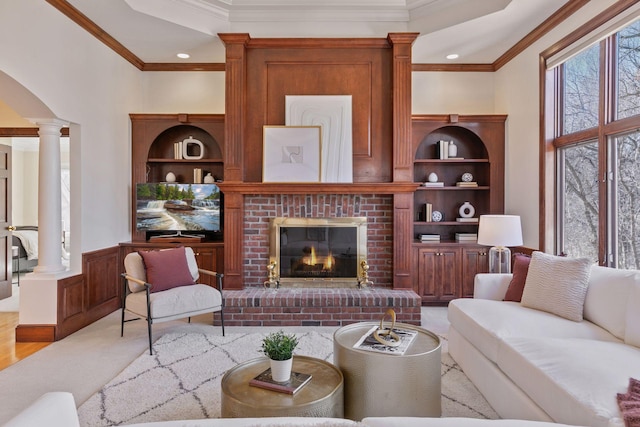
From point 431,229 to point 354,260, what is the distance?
1.32 m

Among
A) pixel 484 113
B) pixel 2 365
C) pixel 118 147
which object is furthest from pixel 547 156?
pixel 2 365

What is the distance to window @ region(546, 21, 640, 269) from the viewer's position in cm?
307

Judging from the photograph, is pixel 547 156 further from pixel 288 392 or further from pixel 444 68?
pixel 288 392

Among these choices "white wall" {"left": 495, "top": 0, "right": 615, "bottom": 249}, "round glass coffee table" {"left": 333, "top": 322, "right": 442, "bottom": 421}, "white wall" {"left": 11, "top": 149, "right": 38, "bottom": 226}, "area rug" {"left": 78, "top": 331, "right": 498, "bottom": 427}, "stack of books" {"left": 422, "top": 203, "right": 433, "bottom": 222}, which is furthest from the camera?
"white wall" {"left": 11, "top": 149, "right": 38, "bottom": 226}

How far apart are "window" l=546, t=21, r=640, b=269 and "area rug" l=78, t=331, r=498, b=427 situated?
174 cm

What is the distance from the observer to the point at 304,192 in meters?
4.32

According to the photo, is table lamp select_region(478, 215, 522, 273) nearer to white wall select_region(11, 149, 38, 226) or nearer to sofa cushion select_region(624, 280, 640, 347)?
sofa cushion select_region(624, 280, 640, 347)

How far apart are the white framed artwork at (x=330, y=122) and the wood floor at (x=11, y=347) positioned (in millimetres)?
3177

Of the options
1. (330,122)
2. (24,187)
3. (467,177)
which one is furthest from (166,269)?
(24,187)

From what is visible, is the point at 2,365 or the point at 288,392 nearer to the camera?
the point at 288,392

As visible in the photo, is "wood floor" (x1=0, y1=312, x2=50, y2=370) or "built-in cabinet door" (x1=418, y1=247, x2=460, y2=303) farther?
"built-in cabinet door" (x1=418, y1=247, x2=460, y2=303)

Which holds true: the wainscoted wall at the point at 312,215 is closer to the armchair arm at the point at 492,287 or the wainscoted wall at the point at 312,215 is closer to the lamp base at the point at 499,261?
the lamp base at the point at 499,261

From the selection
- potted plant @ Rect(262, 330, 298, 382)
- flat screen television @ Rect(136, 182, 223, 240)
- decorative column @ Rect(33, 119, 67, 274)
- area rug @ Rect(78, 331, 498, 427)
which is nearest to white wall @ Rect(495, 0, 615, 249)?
area rug @ Rect(78, 331, 498, 427)

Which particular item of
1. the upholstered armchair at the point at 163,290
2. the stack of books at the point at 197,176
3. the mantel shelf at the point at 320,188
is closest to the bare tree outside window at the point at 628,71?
the mantel shelf at the point at 320,188
